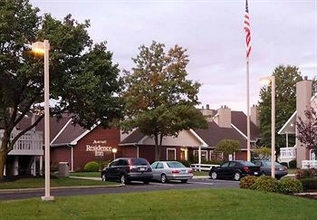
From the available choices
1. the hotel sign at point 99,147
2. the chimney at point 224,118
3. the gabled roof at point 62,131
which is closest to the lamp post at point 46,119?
the gabled roof at point 62,131

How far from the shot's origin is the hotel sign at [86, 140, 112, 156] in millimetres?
56062

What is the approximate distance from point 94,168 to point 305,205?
35.3m

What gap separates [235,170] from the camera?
3784cm

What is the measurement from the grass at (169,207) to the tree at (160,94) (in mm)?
30376

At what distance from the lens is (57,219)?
13.9 meters

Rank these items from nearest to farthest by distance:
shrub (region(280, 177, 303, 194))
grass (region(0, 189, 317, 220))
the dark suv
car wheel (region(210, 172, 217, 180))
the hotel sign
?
grass (region(0, 189, 317, 220)) < shrub (region(280, 177, 303, 194)) < the dark suv < car wheel (region(210, 172, 217, 180)) < the hotel sign

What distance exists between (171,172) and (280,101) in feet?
142

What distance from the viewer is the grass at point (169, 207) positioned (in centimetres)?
1488

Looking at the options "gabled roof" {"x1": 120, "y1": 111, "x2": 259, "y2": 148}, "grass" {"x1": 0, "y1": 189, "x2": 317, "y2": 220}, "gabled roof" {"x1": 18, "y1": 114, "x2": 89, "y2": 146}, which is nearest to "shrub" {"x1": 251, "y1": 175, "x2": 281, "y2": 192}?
"grass" {"x1": 0, "y1": 189, "x2": 317, "y2": 220}

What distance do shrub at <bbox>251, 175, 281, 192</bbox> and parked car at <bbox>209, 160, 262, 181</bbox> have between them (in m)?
14.2

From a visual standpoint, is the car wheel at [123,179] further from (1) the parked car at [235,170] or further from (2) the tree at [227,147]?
(2) the tree at [227,147]

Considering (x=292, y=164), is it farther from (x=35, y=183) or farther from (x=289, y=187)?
(x=289, y=187)

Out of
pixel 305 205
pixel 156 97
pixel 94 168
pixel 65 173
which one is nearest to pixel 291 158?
pixel 156 97

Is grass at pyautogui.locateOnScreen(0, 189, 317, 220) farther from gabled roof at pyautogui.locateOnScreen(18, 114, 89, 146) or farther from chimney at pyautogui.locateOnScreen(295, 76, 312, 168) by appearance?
gabled roof at pyautogui.locateOnScreen(18, 114, 89, 146)
